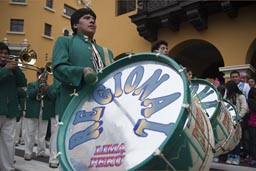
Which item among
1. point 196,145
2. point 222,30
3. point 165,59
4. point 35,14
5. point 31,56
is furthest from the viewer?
point 35,14

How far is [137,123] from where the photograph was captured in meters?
1.94

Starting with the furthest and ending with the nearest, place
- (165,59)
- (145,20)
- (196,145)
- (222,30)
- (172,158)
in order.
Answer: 1. (145,20)
2. (222,30)
3. (165,59)
4. (196,145)
5. (172,158)

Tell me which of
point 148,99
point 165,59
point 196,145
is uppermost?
point 165,59

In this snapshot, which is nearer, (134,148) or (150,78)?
(134,148)

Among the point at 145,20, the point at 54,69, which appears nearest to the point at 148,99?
the point at 54,69

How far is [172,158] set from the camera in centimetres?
177

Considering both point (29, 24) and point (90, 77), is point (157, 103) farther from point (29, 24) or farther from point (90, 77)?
point (29, 24)

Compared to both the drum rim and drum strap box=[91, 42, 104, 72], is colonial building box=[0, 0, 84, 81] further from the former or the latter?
the drum rim

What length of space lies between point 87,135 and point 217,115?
220 centimetres

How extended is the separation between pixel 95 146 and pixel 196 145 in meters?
0.57

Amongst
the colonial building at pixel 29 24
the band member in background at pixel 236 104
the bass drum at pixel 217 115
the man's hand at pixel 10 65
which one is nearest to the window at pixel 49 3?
the colonial building at pixel 29 24

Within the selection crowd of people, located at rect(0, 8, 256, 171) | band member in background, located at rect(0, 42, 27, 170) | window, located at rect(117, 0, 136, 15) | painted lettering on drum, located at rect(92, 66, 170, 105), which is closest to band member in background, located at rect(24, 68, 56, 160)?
crowd of people, located at rect(0, 8, 256, 171)

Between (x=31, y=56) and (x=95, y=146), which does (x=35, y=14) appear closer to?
(x=31, y=56)

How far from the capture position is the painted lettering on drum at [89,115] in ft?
7.10
